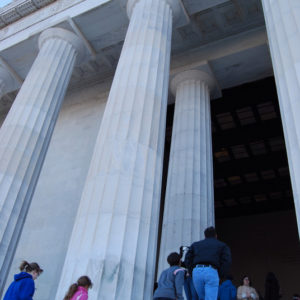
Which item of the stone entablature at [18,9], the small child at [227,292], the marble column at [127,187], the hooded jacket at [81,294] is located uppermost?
the stone entablature at [18,9]

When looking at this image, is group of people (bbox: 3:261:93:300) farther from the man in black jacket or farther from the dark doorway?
the dark doorway

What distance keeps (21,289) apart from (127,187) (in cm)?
385

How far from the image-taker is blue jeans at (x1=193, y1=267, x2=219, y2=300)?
23.9 feet

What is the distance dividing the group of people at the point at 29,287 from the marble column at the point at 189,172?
23.9ft

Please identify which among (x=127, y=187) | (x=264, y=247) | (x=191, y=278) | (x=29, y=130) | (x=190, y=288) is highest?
(x=264, y=247)

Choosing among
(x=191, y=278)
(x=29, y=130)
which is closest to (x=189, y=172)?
(x=29, y=130)

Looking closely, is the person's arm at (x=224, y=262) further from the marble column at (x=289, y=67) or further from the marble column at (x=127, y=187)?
the marble column at (x=127, y=187)

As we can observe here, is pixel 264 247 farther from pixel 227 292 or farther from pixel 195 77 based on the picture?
pixel 227 292

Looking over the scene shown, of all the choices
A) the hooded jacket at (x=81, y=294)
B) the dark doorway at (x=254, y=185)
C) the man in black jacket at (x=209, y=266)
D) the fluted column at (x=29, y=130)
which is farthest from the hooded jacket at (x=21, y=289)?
the dark doorway at (x=254, y=185)

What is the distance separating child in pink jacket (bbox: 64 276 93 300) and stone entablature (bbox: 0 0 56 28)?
69.4ft

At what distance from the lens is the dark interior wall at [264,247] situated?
38.4 metres

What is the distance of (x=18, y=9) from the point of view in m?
23.9

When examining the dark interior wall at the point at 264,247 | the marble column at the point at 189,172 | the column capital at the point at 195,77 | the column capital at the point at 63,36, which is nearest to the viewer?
the marble column at the point at 189,172

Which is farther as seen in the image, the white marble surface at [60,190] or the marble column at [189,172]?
the white marble surface at [60,190]
